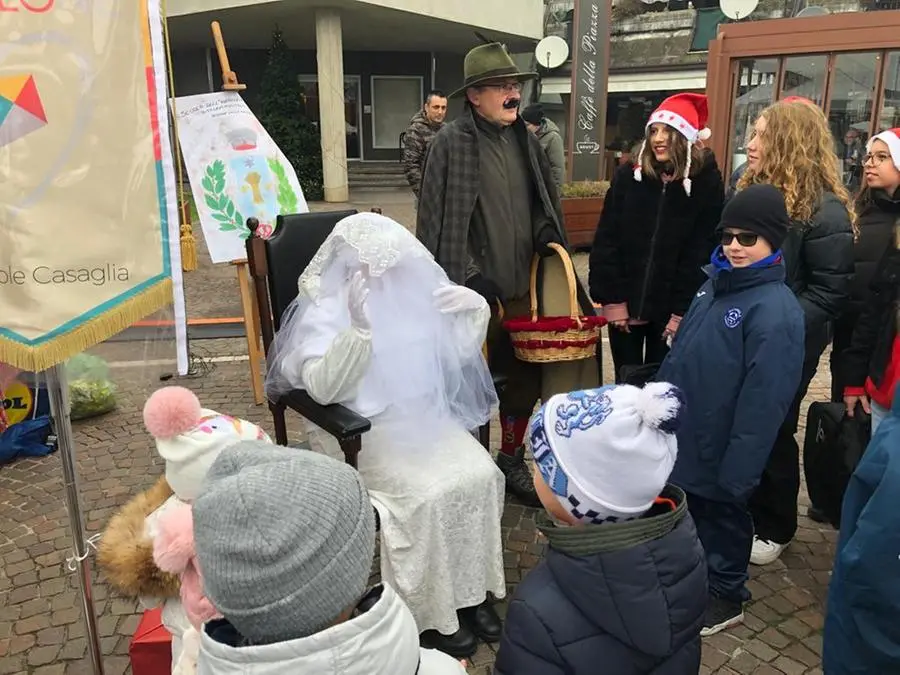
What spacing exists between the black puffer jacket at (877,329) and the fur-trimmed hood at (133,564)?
8.00ft

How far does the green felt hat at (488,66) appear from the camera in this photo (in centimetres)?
308

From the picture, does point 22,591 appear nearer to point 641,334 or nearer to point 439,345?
point 439,345

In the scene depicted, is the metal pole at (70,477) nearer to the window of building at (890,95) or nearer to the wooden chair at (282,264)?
Answer: the wooden chair at (282,264)

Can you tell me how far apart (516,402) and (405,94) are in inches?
660

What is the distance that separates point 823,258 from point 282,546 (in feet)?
7.89

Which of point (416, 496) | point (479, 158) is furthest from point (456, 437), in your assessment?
point (479, 158)

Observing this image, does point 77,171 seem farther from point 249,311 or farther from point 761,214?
point 249,311

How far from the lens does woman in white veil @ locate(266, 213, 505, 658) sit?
92.6 inches

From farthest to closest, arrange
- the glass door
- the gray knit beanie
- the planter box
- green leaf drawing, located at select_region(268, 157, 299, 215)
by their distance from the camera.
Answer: the glass door → the planter box → green leaf drawing, located at select_region(268, 157, 299, 215) → the gray knit beanie

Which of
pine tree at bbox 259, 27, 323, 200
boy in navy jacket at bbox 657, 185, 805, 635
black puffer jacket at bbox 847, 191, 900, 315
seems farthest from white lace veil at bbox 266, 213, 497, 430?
pine tree at bbox 259, 27, 323, 200

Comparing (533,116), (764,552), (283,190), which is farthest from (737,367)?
(533,116)

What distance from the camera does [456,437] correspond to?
2594mm

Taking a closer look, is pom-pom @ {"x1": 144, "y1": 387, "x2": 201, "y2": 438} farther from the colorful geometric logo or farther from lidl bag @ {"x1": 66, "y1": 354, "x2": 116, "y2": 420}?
lidl bag @ {"x1": 66, "y1": 354, "x2": 116, "y2": 420}

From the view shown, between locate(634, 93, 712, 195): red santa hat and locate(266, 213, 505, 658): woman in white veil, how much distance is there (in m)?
1.18
